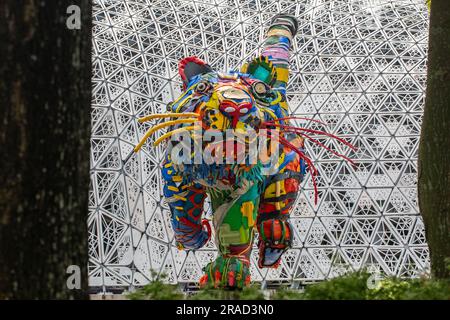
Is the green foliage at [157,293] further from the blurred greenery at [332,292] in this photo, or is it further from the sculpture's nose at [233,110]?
the sculpture's nose at [233,110]

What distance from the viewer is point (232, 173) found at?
35.3ft

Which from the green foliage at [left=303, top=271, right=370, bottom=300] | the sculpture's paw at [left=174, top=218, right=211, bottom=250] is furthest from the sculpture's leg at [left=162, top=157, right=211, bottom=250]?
the green foliage at [left=303, top=271, right=370, bottom=300]

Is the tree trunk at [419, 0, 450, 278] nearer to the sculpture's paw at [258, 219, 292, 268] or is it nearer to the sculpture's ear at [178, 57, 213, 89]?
the sculpture's paw at [258, 219, 292, 268]

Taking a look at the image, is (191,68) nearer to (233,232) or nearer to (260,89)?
(260,89)

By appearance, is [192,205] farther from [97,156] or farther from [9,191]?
[97,156]

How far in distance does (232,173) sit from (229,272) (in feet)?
4.75

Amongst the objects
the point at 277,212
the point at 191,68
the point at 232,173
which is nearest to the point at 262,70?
the point at 191,68

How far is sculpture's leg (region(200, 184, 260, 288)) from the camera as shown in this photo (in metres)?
11.0

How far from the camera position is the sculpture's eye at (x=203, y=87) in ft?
37.0

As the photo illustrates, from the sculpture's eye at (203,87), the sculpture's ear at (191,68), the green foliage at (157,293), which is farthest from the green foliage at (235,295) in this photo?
the sculpture's ear at (191,68)
